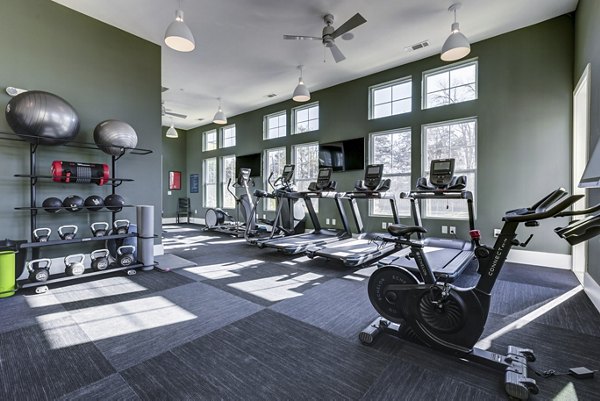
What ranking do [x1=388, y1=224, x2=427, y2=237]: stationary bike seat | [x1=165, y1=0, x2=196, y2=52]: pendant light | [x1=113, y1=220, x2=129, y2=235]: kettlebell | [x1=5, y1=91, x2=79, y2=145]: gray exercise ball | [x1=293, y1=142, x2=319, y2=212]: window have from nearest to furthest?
[x1=388, y1=224, x2=427, y2=237]: stationary bike seat, [x1=5, y1=91, x2=79, y2=145]: gray exercise ball, [x1=165, y1=0, x2=196, y2=52]: pendant light, [x1=113, y1=220, x2=129, y2=235]: kettlebell, [x1=293, y1=142, x2=319, y2=212]: window

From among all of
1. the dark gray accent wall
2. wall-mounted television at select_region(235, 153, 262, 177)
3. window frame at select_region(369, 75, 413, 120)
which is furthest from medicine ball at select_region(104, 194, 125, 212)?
the dark gray accent wall

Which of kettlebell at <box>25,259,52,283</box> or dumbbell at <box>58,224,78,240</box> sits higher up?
dumbbell at <box>58,224,78,240</box>

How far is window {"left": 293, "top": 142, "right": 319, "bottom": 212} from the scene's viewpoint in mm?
7668

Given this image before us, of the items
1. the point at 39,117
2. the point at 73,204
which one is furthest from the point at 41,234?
the point at 39,117

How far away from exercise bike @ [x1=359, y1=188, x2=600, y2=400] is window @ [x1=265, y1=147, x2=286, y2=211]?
21.6ft

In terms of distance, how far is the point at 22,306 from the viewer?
2.87 meters

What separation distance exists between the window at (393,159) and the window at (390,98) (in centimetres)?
46

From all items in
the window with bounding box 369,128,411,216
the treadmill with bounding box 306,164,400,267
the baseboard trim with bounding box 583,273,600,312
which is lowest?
the baseboard trim with bounding box 583,273,600,312

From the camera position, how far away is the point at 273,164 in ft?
28.9

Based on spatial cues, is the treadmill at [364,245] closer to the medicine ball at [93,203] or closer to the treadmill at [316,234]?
the treadmill at [316,234]

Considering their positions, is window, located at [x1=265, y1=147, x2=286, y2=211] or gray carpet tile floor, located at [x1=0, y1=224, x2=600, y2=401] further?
window, located at [x1=265, y1=147, x2=286, y2=211]

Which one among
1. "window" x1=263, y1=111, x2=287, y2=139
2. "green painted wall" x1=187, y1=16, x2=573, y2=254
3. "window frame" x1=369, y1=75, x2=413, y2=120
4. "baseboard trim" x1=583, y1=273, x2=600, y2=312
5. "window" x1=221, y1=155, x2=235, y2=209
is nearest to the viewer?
"baseboard trim" x1=583, y1=273, x2=600, y2=312

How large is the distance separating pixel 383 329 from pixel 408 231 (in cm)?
80

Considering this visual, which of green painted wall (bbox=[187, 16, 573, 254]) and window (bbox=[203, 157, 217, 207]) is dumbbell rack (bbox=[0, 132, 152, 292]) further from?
window (bbox=[203, 157, 217, 207])
